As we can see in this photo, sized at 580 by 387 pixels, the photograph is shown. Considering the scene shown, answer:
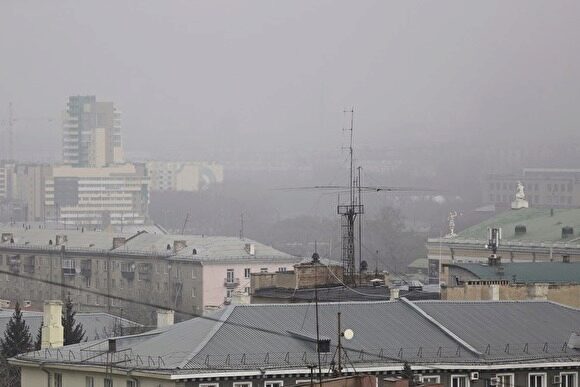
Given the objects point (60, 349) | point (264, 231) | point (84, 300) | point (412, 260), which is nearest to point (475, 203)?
point (264, 231)

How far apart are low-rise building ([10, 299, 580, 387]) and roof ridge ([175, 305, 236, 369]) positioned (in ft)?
0.07

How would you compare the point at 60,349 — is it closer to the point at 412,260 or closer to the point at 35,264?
the point at 35,264

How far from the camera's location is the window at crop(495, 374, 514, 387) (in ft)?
106

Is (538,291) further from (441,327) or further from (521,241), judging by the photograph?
(521,241)

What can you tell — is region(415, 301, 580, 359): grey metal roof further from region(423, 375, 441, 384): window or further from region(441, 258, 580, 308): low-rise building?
region(441, 258, 580, 308): low-rise building

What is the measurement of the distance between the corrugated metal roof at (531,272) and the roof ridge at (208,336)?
43.7 ft

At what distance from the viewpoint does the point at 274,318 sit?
33.5 metres

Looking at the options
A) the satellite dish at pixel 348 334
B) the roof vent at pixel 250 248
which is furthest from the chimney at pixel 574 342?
the roof vent at pixel 250 248

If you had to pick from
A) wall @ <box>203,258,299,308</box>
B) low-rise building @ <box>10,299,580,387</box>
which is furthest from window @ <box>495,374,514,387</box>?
wall @ <box>203,258,299,308</box>

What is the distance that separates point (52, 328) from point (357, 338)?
669cm

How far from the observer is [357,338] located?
108ft

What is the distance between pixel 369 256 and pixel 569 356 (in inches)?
2693

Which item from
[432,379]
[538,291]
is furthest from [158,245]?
[432,379]

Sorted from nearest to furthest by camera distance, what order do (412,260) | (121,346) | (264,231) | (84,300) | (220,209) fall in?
(121,346), (84,300), (412,260), (264,231), (220,209)
